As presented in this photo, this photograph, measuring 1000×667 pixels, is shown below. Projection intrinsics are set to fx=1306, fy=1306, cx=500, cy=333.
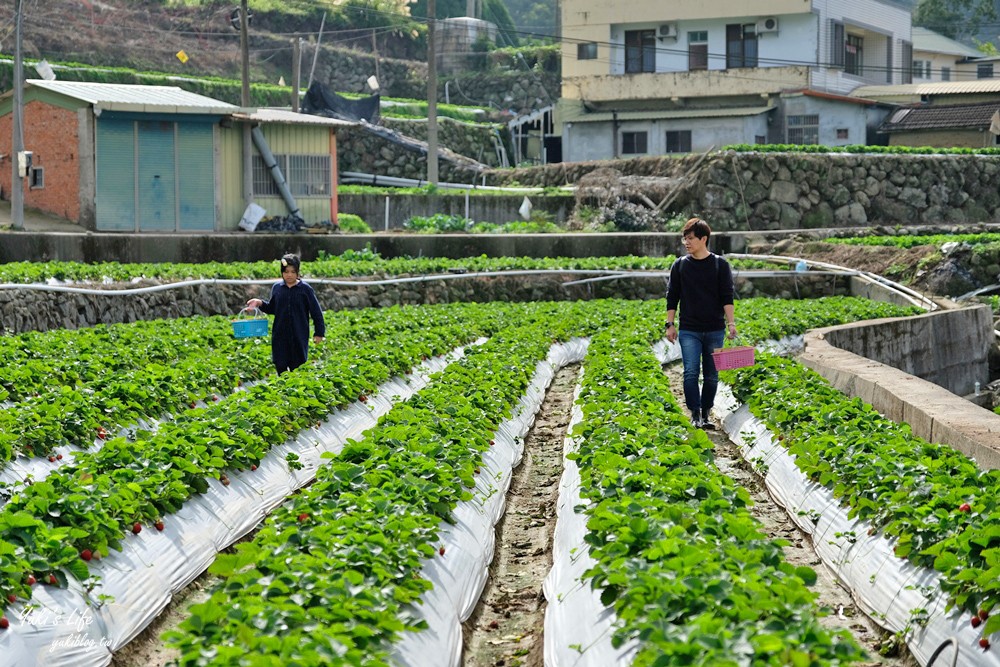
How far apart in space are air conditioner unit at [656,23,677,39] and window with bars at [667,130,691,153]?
3.89m

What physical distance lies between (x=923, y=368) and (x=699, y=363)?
31.1 feet

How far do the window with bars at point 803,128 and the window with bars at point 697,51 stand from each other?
4.11 metres

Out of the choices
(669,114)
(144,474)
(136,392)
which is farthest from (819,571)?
(669,114)

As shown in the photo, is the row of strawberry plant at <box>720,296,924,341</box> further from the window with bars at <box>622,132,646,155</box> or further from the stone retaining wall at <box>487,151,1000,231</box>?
the window with bars at <box>622,132,646,155</box>

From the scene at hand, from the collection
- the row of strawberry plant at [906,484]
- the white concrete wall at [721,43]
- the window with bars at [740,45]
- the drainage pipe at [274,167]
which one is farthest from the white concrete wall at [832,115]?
the row of strawberry plant at [906,484]

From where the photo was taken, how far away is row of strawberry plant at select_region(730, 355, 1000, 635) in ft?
20.3

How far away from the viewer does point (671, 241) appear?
105 ft

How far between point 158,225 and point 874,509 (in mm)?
24562

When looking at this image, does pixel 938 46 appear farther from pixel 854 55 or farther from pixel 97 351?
pixel 97 351

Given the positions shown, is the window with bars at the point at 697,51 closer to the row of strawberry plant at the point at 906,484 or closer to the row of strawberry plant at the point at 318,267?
the row of strawberry plant at the point at 318,267

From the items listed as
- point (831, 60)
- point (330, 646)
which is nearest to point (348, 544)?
point (330, 646)

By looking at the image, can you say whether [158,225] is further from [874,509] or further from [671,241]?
[874,509]

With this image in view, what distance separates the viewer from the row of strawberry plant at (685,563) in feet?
15.9

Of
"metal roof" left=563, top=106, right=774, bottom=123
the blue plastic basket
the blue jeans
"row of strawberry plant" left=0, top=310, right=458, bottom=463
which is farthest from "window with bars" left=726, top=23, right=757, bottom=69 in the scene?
the blue jeans
